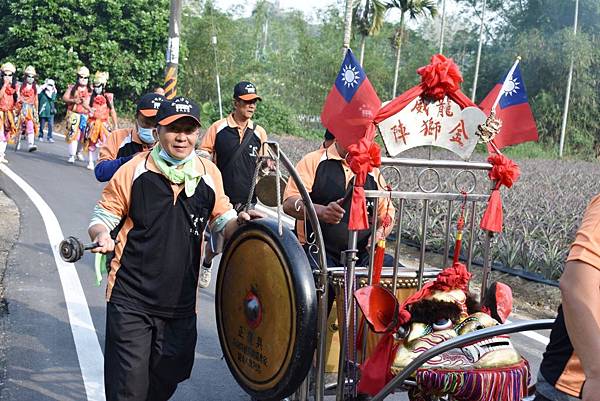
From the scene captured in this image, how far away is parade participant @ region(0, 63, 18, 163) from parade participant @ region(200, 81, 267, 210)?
950cm

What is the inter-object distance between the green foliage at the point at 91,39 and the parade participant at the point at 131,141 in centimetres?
2339

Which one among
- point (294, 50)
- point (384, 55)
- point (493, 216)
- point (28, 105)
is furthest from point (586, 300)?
point (384, 55)

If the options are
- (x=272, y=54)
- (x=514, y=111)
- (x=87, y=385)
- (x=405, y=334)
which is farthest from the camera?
(x=272, y=54)

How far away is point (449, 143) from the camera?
12.1 feet

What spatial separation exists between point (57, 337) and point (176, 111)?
285 cm

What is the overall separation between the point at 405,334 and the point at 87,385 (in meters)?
2.43

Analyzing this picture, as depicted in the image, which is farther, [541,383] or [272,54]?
[272,54]

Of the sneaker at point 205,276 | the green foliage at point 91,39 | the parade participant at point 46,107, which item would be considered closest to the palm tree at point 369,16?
the green foliage at point 91,39

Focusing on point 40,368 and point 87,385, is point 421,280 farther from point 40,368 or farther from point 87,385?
point 40,368

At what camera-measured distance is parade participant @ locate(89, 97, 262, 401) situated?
341cm

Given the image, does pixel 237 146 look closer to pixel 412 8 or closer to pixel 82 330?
pixel 82 330

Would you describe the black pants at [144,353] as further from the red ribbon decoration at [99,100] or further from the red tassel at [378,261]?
the red ribbon decoration at [99,100]

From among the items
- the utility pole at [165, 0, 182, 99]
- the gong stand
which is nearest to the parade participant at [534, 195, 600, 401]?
the gong stand

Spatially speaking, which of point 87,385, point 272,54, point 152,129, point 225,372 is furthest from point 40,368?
point 272,54
